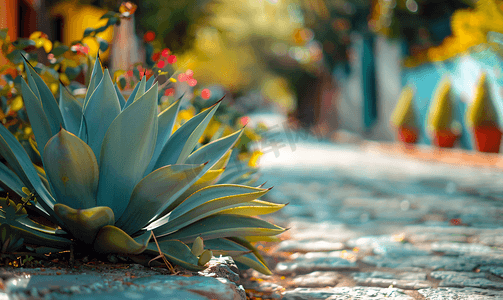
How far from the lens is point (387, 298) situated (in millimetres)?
1716

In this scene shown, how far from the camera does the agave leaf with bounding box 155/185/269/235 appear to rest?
1476 mm

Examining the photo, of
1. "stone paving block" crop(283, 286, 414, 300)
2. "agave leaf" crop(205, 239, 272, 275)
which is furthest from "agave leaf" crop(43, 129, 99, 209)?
"stone paving block" crop(283, 286, 414, 300)

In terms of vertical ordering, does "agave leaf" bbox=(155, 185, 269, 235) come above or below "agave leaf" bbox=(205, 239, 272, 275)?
above

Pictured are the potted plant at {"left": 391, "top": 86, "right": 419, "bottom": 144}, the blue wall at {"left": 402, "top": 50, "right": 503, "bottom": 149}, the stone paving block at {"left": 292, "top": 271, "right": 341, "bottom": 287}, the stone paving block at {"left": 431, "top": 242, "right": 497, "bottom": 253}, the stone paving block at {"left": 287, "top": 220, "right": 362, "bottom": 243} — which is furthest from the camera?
the potted plant at {"left": 391, "top": 86, "right": 419, "bottom": 144}

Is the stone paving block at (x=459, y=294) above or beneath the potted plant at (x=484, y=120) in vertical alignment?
beneath

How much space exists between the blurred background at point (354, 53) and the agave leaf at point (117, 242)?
3.00ft

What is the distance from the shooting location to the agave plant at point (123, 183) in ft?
4.37

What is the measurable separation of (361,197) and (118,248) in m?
3.85

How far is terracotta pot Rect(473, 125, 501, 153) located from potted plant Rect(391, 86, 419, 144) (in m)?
3.00

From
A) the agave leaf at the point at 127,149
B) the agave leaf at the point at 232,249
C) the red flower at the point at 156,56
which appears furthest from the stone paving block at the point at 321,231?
the agave leaf at the point at 127,149

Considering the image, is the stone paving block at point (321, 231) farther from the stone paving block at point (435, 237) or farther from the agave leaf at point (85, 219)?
the agave leaf at point (85, 219)

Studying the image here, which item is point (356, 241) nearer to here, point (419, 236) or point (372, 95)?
point (419, 236)

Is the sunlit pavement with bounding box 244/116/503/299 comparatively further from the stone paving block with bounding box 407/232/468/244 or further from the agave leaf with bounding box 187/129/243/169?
the agave leaf with bounding box 187/129/243/169

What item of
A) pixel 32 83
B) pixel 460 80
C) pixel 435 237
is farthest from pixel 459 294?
pixel 460 80
